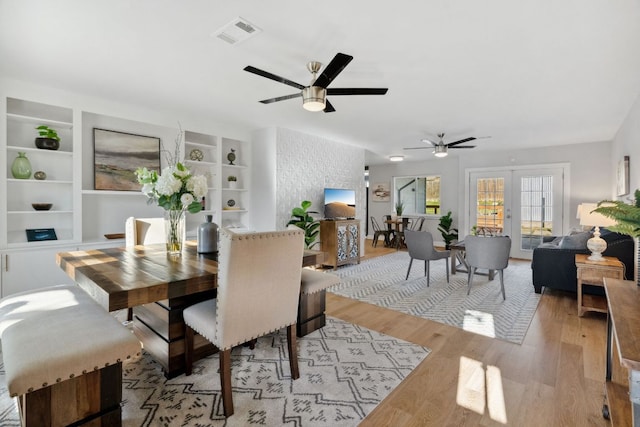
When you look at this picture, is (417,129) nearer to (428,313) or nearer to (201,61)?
(428,313)

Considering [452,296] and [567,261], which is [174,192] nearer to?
[452,296]

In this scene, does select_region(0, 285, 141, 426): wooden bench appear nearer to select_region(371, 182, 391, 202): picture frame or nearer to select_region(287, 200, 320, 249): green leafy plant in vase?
select_region(287, 200, 320, 249): green leafy plant in vase

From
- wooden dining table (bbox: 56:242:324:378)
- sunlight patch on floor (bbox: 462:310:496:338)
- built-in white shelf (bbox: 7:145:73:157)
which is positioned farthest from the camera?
built-in white shelf (bbox: 7:145:73:157)

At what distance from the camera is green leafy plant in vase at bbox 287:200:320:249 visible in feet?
16.9

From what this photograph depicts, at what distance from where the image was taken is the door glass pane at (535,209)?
21.2 feet

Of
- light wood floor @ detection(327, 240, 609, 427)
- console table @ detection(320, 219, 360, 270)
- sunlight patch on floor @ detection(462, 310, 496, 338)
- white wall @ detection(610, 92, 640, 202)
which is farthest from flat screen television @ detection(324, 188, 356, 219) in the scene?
white wall @ detection(610, 92, 640, 202)

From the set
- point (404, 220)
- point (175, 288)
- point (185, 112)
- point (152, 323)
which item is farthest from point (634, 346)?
point (404, 220)

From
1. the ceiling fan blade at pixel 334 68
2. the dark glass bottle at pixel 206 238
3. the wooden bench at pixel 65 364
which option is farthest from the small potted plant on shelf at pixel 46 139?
the ceiling fan blade at pixel 334 68

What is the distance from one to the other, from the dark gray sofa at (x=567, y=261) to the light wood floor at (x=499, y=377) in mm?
642

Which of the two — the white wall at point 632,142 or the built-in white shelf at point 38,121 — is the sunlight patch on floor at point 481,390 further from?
the built-in white shelf at point 38,121

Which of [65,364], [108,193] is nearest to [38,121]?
[108,193]

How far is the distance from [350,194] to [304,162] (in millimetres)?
1182

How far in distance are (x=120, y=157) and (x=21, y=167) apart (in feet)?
3.19

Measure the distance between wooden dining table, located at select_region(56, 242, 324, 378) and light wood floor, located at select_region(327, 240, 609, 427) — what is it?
109 centimetres
